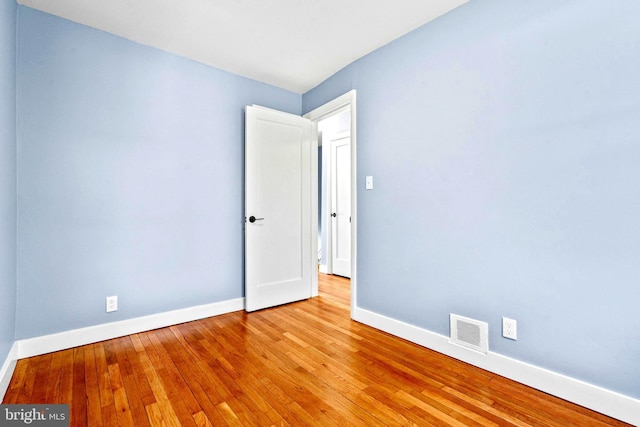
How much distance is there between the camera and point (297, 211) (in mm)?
3373

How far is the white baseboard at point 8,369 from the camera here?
5.29ft

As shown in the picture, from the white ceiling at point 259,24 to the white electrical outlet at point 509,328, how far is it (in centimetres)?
213

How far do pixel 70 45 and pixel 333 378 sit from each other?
3072 millimetres

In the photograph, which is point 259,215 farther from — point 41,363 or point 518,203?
point 518,203

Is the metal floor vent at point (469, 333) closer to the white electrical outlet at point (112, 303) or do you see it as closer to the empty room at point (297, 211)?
the empty room at point (297, 211)

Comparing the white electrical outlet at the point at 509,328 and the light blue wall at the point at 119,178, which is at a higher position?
the light blue wall at the point at 119,178

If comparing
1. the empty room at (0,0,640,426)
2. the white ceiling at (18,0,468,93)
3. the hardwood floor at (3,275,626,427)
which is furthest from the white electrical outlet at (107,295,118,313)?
the white ceiling at (18,0,468,93)

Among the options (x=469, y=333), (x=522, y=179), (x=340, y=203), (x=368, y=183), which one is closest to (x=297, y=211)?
(x=368, y=183)

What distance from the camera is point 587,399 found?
59.9 inches

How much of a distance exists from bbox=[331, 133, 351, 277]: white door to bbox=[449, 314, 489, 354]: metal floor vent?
2.62 meters

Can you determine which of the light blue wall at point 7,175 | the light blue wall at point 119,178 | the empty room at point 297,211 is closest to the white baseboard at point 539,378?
the empty room at point 297,211

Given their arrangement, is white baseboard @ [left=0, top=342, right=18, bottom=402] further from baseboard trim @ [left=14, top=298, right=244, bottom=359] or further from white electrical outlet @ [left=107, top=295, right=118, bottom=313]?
white electrical outlet @ [left=107, top=295, right=118, bottom=313]

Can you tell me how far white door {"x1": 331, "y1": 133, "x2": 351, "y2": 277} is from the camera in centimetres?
468

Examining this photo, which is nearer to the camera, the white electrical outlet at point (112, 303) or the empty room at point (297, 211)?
the empty room at point (297, 211)
